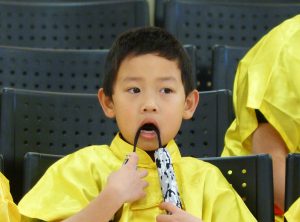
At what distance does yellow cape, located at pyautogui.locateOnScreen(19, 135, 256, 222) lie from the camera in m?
1.54

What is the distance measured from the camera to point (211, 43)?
2805mm

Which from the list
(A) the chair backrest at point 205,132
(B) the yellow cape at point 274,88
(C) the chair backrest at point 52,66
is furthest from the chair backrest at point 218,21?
(B) the yellow cape at point 274,88

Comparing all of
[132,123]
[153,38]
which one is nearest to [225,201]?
[132,123]

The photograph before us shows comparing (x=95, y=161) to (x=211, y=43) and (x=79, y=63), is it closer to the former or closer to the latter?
(x=79, y=63)

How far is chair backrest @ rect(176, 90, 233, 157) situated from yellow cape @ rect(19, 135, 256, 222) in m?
0.49

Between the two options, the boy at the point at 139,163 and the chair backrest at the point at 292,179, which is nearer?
the boy at the point at 139,163

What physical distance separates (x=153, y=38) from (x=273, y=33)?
0.48 meters

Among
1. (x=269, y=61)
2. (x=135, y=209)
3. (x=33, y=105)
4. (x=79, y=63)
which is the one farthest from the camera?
(x=79, y=63)

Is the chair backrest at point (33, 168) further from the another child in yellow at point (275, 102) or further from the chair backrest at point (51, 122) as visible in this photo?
the another child in yellow at point (275, 102)

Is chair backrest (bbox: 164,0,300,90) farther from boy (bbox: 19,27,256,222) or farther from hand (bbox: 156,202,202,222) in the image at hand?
hand (bbox: 156,202,202,222)

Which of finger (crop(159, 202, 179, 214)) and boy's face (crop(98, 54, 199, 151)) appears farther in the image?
boy's face (crop(98, 54, 199, 151))

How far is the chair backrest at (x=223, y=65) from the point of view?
2.49 meters

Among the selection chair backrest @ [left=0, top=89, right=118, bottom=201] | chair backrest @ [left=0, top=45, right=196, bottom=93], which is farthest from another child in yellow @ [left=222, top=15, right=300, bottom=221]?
chair backrest @ [left=0, top=45, right=196, bottom=93]

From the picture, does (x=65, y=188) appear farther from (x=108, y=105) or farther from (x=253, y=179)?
(x=253, y=179)
